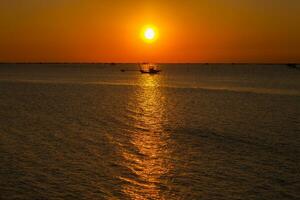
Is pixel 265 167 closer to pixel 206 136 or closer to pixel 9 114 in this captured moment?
pixel 206 136

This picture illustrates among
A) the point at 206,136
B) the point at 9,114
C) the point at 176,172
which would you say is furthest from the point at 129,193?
the point at 9,114

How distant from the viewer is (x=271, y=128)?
26.6m

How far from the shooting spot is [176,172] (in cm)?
1605

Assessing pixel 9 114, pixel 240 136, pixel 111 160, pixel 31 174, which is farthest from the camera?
pixel 9 114

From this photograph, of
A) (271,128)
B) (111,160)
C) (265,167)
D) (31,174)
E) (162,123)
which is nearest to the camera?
(31,174)

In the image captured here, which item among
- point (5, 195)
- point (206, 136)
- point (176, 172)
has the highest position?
point (206, 136)

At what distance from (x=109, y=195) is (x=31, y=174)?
3.93m

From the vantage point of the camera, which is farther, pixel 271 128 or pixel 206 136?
pixel 271 128

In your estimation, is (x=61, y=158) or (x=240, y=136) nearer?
(x=61, y=158)

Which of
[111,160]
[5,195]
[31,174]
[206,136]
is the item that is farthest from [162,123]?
[5,195]

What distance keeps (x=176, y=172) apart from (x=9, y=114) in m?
21.4

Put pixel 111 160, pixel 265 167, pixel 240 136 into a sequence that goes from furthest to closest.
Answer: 1. pixel 240 136
2. pixel 111 160
3. pixel 265 167

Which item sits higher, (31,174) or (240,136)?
(240,136)

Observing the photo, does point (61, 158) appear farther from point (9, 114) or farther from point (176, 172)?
point (9, 114)
